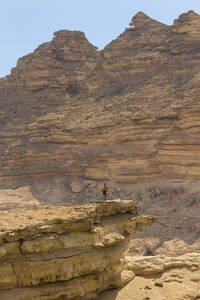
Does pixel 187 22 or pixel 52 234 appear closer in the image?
pixel 52 234

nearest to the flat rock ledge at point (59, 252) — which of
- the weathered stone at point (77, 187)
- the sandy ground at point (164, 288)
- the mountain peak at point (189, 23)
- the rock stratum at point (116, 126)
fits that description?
the sandy ground at point (164, 288)

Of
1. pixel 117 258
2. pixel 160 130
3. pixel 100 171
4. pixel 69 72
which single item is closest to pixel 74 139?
pixel 100 171

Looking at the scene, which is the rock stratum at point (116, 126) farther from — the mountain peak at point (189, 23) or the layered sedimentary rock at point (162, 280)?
the layered sedimentary rock at point (162, 280)

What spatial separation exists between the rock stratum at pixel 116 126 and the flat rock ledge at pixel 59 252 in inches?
469

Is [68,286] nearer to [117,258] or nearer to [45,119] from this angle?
[117,258]

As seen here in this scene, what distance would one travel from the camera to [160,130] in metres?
26.2

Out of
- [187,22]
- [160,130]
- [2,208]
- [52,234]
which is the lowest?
[2,208]

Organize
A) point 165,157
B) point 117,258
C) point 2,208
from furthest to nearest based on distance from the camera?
1. point 2,208
2. point 165,157
3. point 117,258

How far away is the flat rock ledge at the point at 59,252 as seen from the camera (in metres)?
6.61

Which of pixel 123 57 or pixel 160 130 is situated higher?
pixel 123 57

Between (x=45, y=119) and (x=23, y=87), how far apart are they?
31.7 ft

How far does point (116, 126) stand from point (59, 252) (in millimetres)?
22389

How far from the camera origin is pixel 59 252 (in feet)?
22.9

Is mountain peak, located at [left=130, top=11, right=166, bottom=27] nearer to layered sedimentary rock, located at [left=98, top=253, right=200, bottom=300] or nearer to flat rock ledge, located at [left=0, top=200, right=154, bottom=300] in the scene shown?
layered sedimentary rock, located at [left=98, top=253, right=200, bottom=300]
